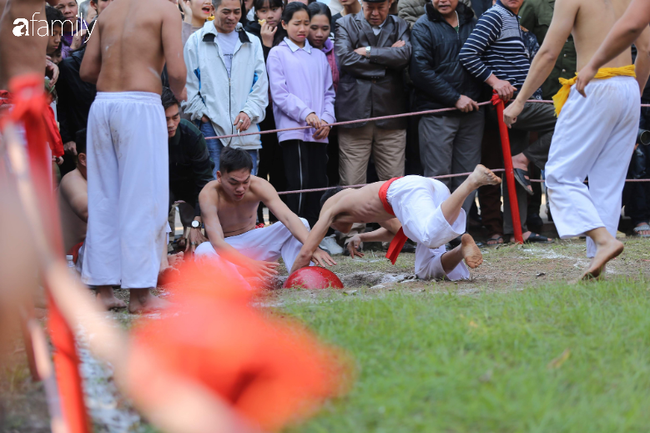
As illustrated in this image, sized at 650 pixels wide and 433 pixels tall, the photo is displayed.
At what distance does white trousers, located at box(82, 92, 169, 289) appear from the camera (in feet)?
13.5

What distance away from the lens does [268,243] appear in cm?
615

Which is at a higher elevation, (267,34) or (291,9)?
(291,9)

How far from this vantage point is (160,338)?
3.11 m

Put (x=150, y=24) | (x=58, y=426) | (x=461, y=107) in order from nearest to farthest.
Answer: (x=58, y=426) < (x=150, y=24) < (x=461, y=107)

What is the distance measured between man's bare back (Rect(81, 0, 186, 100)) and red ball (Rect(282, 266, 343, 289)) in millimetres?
1655

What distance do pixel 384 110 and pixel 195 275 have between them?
2.83m

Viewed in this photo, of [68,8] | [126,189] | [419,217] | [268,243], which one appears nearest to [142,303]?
Result: [126,189]

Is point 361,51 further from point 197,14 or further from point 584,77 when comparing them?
point 584,77

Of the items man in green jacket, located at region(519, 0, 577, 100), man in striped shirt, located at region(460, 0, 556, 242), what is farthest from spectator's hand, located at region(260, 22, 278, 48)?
man in green jacket, located at region(519, 0, 577, 100)

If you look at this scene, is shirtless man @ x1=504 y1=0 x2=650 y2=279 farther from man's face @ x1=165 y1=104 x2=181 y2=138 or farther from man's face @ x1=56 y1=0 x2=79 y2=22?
man's face @ x1=56 y1=0 x2=79 y2=22

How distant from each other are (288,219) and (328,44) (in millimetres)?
2624


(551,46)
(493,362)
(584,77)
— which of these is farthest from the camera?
(551,46)

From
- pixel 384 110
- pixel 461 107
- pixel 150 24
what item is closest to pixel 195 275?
pixel 150 24

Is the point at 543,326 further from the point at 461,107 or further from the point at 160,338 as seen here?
the point at 461,107
